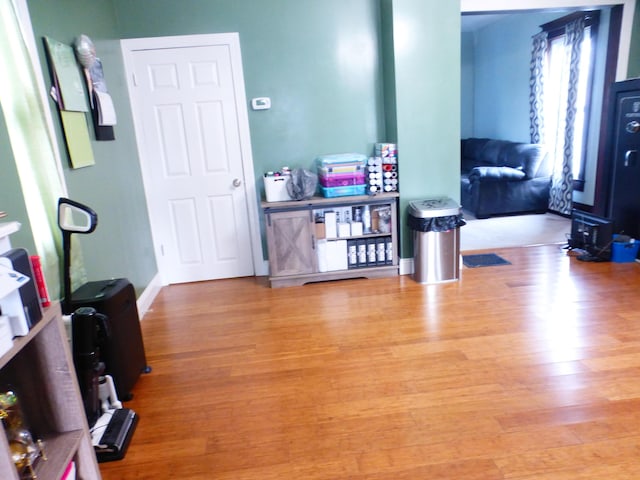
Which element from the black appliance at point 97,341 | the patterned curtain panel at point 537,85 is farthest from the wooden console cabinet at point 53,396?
the patterned curtain panel at point 537,85

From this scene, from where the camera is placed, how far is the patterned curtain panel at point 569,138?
16.5ft

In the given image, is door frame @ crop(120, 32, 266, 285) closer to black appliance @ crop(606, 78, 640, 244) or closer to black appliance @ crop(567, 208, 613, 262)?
black appliance @ crop(567, 208, 613, 262)

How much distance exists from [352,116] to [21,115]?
2.59 metres

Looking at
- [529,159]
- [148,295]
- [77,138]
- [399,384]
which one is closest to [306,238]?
[148,295]

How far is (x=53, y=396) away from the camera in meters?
1.50

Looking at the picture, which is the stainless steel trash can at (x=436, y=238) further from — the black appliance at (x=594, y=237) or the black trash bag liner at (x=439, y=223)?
the black appliance at (x=594, y=237)

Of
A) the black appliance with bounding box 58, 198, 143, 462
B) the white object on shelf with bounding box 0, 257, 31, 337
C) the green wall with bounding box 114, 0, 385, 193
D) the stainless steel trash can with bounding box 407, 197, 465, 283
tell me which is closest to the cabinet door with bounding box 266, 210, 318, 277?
the green wall with bounding box 114, 0, 385, 193

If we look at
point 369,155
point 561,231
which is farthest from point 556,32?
point 369,155

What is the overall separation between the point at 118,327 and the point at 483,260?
126 inches

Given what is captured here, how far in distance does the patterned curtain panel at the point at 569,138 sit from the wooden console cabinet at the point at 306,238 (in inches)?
113

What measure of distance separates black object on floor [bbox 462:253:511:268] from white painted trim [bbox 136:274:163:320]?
2763 millimetres

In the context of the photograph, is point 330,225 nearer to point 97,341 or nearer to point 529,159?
point 97,341

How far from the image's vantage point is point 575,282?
3459 millimetres

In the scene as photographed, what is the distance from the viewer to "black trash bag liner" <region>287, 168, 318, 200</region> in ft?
11.9
